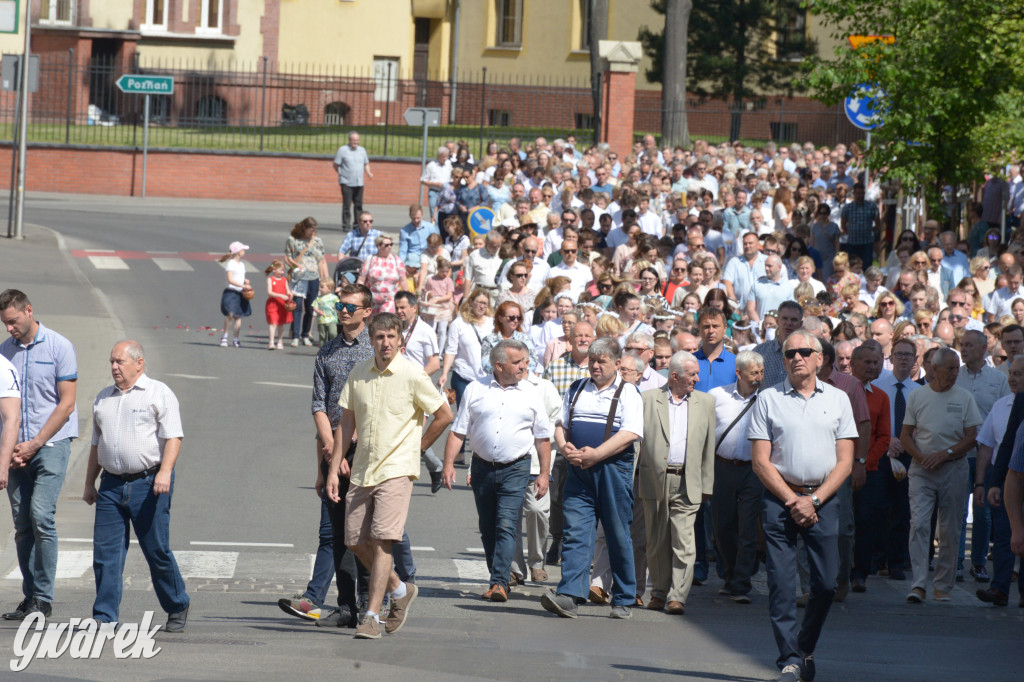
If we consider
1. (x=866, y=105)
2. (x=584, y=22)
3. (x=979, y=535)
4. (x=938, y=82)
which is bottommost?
(x=979, y=535)

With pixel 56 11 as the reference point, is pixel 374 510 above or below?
below

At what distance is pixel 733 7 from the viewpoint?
52.7m

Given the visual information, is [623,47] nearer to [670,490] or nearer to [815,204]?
[815,204]

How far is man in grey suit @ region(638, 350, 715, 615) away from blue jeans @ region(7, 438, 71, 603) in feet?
12.8

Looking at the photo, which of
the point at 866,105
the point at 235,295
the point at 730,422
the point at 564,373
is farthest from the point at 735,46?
the point at 730,422

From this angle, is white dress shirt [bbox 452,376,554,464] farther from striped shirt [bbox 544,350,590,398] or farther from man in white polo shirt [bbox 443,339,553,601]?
striped shirt [bbox 544,350,590,398]

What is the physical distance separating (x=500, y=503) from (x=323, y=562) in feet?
4.55

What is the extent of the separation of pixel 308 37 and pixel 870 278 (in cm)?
4739

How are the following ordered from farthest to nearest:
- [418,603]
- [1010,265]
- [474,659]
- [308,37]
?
Answer: [308,37]
[1010,265]
[418,603]
[474,659]

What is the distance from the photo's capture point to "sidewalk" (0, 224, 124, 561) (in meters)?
15.5

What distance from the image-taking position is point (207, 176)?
39906 mm

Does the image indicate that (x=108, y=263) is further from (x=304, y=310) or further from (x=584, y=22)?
(x=584, y=22)

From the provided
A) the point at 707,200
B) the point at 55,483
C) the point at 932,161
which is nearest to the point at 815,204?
the point at 707,200

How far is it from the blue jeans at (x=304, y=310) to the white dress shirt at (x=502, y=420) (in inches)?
456
